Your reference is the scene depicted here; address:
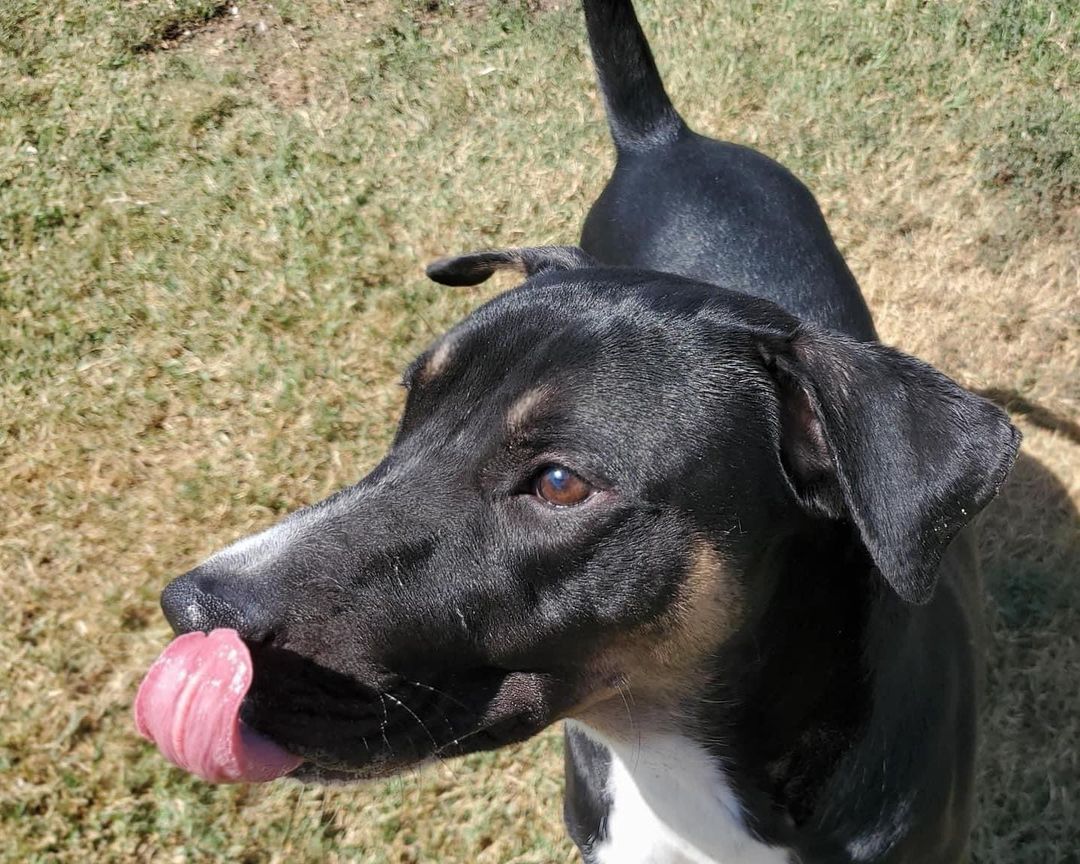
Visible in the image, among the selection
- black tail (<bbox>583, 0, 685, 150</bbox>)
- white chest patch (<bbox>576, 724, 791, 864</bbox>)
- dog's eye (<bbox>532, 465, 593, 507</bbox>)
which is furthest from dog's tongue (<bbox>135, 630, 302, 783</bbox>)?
black tail (<bbox>583, 0, 685, 150</bbox>)

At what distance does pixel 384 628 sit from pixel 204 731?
38 cm

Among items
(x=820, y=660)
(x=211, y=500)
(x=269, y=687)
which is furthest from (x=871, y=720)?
(x=211, y=500)

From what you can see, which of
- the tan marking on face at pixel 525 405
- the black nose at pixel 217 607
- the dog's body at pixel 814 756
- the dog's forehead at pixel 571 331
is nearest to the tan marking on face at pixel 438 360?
the dog's forehead at pixel 571 331

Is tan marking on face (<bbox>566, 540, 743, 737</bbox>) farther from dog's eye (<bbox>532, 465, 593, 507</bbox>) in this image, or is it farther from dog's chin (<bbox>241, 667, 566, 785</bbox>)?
dog's eye (<bbox>532, 465, 593, 507</bbox>)

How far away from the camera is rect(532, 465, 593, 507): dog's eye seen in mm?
2227

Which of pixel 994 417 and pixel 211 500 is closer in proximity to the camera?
pixel 994 417

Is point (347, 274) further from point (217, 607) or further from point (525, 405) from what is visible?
point (217, 607)

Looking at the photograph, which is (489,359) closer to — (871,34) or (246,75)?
(246,75)

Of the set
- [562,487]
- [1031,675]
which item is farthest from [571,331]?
[1031,675]

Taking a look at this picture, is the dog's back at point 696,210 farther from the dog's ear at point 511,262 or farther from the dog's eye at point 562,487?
the dog's eye at point 562,487

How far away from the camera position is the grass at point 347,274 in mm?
4070

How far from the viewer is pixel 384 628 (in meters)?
2.15

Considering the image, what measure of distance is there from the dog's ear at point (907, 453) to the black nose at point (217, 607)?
1168mm

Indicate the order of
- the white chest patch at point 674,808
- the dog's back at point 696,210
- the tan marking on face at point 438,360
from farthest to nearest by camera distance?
the dog's back at point 696,210, the white chest patch at point 674,808, the tan marking on face at point 438,360
